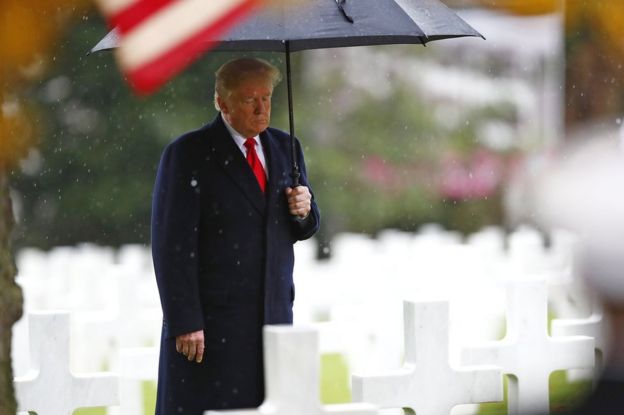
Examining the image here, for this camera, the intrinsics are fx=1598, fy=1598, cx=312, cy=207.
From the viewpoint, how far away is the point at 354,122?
21109mm

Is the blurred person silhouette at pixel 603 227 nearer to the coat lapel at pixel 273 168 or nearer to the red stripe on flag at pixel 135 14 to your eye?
the coat lapel at pixel 273 168

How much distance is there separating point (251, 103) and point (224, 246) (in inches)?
16.5

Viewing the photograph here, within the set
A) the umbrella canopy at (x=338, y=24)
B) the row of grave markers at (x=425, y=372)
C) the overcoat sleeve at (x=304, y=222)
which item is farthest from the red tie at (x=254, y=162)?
the row of grave markers at (x=425, y=372)

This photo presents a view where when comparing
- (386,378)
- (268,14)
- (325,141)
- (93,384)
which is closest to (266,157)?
(268,14)

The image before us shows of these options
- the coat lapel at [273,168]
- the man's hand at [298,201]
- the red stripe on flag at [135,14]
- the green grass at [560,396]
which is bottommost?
the green grass at [560,396]

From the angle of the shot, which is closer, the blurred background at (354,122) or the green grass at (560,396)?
the green grass at (560,396)

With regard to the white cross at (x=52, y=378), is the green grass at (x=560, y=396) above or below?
below

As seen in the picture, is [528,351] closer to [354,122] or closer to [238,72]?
[238,72]

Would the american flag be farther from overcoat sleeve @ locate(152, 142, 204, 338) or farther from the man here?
overcoat sleeve @ locate(152, 142, 204, 338)

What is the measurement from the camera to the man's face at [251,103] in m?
4.57

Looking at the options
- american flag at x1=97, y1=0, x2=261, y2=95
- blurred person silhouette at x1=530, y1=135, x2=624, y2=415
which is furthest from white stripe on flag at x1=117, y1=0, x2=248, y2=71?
blurred person silhouette at x1=530, y1=135, x2=624, y2=415

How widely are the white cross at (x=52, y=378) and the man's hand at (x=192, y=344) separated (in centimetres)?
93

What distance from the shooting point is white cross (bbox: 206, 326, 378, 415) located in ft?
10.9

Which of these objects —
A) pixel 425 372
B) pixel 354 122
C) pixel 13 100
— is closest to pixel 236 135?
pixel 425 372
